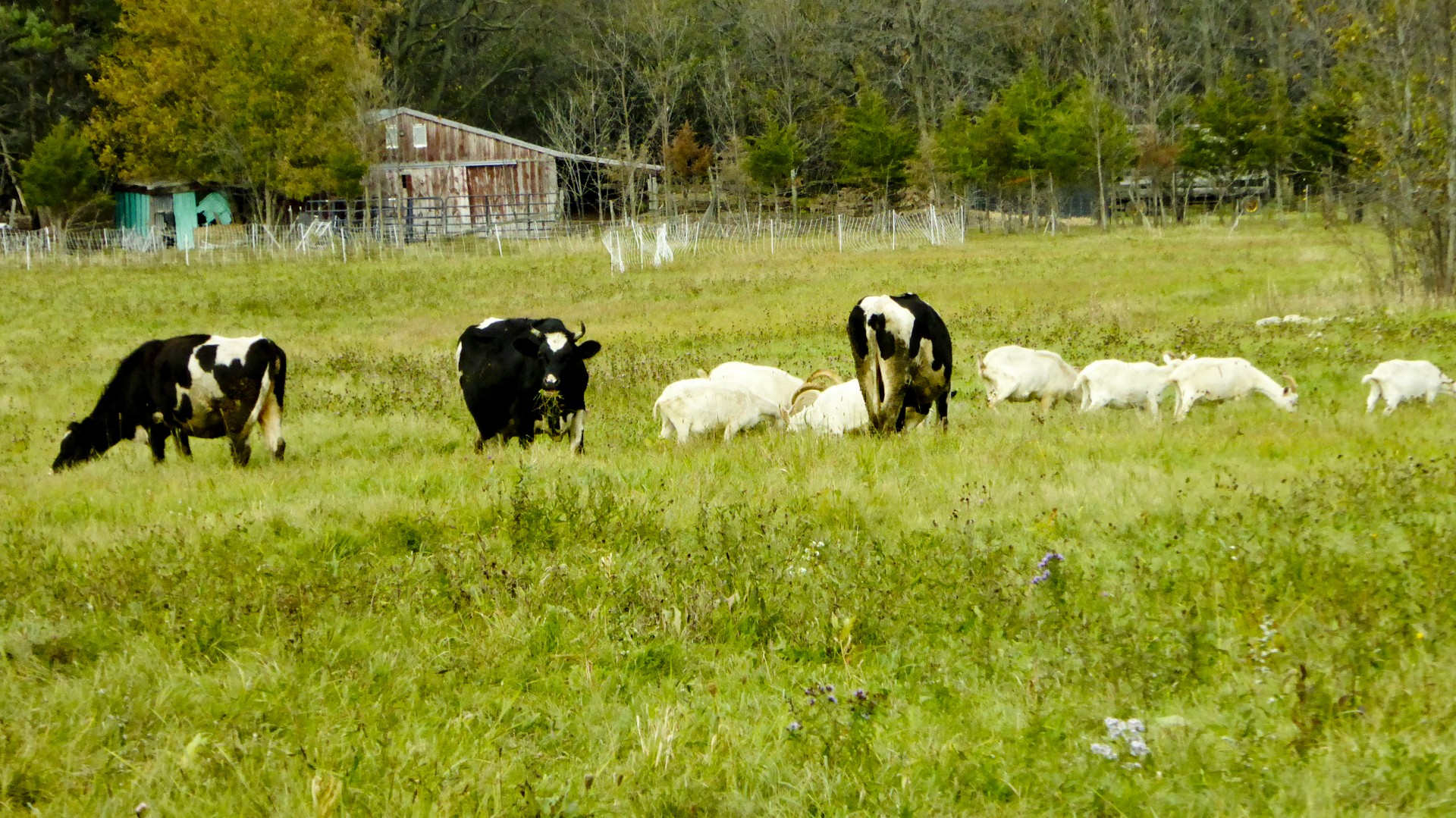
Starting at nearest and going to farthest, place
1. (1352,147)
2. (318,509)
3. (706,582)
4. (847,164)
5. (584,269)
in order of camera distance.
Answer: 1. (706,582)
2. (318,509)
3. (1352,147)
4. (584,269)
5. (847,164)

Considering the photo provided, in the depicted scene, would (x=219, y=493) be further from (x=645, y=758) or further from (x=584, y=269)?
(x=584, y=269)

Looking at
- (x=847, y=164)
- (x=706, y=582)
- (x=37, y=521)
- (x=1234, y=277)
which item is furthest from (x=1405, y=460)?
(x=847, y=164)

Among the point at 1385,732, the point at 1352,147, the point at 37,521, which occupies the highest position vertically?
the point at 1352,147

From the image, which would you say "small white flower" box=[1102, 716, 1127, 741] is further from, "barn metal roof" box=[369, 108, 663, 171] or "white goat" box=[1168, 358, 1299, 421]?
"barn metal roof" box=[369, 108, 663, 171]

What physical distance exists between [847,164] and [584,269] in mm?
27850

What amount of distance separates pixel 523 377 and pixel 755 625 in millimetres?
5627

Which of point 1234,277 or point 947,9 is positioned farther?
point 947,9

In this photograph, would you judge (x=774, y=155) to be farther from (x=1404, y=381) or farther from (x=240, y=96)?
(x=1404, y=381)

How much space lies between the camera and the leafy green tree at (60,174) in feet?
172

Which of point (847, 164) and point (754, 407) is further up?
point (847, 164)

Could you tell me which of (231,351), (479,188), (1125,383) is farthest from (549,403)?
(479,188)

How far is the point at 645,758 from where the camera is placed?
15.7 ft

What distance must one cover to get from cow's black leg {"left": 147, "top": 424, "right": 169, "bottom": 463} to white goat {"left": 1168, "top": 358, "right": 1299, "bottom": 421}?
904 cm

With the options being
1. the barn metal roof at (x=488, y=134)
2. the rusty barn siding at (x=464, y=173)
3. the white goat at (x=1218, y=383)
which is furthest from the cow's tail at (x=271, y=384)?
the rusty barn siding at (x=464, y=173)
